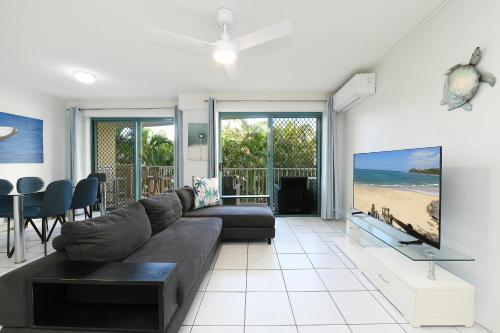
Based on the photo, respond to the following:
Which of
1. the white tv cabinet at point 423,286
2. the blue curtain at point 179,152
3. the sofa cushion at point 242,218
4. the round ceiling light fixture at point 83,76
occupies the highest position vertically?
the round ceiling light fixture at point 83,76

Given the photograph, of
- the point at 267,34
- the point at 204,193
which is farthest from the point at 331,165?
the point at 267,34

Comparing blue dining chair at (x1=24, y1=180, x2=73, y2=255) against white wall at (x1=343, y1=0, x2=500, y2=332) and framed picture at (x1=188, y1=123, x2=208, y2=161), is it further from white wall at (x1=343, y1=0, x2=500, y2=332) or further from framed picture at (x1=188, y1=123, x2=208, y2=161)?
white wall at (x1=343, y1=0, x2=500, y2=332)

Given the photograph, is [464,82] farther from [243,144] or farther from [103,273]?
[243,144]

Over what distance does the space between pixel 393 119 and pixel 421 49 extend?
2.59 ft

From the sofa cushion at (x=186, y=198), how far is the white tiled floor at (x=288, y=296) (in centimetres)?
76

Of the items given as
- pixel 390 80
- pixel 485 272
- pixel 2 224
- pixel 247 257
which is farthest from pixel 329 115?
pixel 2 224

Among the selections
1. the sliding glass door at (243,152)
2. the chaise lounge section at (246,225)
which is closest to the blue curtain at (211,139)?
the sliding glass door at (243,152)

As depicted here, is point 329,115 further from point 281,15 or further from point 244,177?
→ point 281,15

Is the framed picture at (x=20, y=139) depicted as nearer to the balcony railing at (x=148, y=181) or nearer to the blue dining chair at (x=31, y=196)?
the blue dining chair at (x=31, y=196)

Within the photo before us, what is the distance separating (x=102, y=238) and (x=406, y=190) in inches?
94.1

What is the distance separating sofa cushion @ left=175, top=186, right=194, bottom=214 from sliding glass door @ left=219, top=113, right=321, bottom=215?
1208 mm

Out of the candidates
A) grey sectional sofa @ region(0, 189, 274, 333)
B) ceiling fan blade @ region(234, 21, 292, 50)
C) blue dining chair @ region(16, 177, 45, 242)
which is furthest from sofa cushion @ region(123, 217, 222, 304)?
blue dining chair @ region(16, 177, 45, 242)

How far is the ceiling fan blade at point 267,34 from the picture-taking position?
1871 millimetres

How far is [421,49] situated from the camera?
2412 mm
